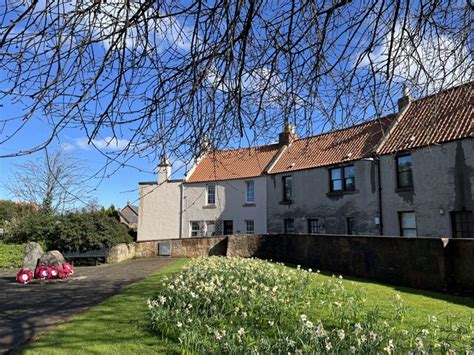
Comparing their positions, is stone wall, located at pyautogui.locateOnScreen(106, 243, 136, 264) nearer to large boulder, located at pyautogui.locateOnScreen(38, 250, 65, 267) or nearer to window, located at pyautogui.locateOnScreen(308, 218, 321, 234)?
large boulder, located at pyautogui.locateOnScreen(38, 250, 65, 267)

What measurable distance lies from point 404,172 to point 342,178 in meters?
4.06

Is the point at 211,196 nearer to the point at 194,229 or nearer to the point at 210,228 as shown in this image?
the point at 210,228

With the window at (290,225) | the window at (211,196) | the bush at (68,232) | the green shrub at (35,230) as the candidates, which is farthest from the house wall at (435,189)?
the green shrub at (35,230)

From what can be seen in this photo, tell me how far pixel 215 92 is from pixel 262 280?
6660 millimetres

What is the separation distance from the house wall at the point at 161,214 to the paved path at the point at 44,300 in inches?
690

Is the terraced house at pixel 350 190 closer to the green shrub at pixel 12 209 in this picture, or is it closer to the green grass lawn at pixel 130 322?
the green grass lawn at pixel 130 322

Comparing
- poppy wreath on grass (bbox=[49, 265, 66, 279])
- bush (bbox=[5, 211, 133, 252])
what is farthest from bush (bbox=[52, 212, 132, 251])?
poppy wreath on grass (bbox=[49, 265, 66, 279])

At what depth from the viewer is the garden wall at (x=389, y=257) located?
1048 centimetres

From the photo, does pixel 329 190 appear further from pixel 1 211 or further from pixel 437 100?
pixel 1 211

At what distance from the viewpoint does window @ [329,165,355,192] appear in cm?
2217

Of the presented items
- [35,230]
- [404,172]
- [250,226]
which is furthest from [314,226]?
[35,230]

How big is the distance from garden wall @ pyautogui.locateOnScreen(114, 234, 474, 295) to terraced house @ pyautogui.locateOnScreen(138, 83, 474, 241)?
3.37 m

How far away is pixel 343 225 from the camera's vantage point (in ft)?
72.8

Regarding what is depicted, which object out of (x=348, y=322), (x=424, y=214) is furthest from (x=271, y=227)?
(x=348, y=322)
